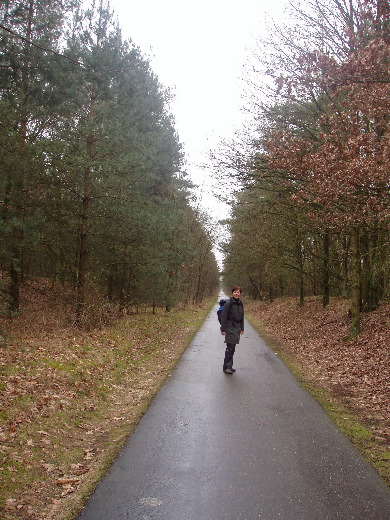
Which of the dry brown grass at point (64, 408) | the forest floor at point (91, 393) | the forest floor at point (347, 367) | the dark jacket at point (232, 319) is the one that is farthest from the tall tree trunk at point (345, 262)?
the dry brown grass at point (64, 408)

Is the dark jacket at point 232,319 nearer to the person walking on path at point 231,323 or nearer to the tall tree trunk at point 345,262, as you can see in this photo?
the person walking on path at point 231,323

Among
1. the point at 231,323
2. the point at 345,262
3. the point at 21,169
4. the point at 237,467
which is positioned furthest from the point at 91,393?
the point at 345,262

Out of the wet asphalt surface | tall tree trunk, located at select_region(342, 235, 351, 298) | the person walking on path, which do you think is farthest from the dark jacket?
tall tree trunk, located at select_region(342, 235, 351, 298)

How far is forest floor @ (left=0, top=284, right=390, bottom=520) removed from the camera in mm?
4348

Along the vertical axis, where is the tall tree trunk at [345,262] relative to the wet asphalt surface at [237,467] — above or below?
above

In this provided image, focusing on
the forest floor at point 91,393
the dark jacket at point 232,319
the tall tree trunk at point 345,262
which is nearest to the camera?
the forest floor at point 91,393

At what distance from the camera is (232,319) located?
10242 mm

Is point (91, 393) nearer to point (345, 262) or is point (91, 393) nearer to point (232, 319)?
point (232, 319)

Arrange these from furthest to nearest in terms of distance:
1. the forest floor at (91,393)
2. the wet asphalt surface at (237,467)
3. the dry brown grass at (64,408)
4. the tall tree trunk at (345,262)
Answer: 1. the tall tree trunk at (345,262)
2. the forest floor at (91,393)
3. the dry brown grass at (64,408)
4. the wet asphalt surface at (237,467)

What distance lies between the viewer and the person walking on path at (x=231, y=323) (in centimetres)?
995

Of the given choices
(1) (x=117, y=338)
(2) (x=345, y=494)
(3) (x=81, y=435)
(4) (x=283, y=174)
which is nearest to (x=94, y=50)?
(4) (x=283, y=174)

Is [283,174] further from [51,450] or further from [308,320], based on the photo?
[51,450]

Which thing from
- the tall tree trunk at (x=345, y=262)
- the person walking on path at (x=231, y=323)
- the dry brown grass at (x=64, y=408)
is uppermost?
the tall tree trunk at (x=345, y=262)

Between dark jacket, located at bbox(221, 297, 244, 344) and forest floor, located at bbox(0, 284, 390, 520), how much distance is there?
171 cm
